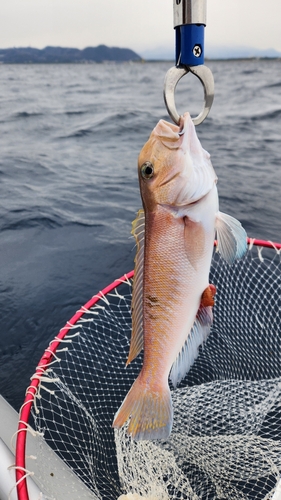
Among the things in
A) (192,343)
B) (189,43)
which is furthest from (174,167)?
(192,343)

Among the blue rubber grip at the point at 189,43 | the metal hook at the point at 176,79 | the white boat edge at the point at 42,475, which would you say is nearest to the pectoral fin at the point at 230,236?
the metal hook at the point at 176,79

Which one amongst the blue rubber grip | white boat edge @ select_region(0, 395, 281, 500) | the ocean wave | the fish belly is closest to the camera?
the blue rubber grip

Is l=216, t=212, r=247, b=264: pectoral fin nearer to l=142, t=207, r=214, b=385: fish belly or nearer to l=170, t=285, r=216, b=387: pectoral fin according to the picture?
l=142, t=207, r=214, b=385: fish belly

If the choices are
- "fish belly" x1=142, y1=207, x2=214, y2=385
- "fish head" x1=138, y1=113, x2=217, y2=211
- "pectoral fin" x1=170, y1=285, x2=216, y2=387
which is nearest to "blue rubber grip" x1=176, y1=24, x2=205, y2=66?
"fish head" x1=138, y1=113, x2=217, y2=211

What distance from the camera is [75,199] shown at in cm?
834

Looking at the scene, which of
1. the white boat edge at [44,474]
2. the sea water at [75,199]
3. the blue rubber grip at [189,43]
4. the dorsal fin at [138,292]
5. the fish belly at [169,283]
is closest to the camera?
the blue rubber grip at [189,43]

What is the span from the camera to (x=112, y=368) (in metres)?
3.90

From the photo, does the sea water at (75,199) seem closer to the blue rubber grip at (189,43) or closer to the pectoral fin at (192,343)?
the pectoral fin at (192,343)

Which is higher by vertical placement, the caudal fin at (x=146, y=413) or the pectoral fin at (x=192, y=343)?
the pectoral fin at (x=192, y=343)

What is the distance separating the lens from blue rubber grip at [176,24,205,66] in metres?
1.65

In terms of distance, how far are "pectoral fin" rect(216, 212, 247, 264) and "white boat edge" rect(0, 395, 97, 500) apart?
154 cm

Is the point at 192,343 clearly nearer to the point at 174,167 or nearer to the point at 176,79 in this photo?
the point at 174,167

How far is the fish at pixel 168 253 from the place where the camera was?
1.73 metres

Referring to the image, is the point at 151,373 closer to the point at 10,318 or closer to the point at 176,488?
the point at 176,488
